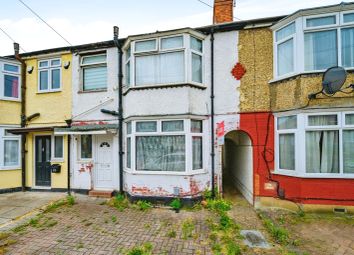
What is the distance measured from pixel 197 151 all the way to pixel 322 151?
13.8 ft

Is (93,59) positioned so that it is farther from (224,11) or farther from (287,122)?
Answer: (287,122)

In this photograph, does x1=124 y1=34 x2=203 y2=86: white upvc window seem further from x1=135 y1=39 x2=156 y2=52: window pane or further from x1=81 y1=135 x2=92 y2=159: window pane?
x1=81 y1=135 x2=92 y2=159: window pane

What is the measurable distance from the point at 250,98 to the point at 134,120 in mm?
4588

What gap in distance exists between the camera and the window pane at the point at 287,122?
748 centimetres

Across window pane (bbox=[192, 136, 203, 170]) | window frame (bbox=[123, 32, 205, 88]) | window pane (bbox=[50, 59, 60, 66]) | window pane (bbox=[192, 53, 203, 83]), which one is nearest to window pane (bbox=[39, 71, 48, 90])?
window pane (bbox=[50, 59, 60, 66])

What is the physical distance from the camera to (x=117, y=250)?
5047mm

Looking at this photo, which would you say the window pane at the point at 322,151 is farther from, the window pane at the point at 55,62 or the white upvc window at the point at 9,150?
the white upvc window at the point at 9,150

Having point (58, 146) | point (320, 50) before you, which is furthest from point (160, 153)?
point (320, 50)

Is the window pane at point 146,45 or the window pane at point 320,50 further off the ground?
the window pane at point 146,45

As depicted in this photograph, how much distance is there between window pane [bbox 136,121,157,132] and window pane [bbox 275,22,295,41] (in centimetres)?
566

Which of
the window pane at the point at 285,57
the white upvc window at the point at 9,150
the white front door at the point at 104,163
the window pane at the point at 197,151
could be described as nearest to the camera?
the window pane at the point at 285,57

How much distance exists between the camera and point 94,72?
10195mm

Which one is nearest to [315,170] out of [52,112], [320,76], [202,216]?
[320,76]

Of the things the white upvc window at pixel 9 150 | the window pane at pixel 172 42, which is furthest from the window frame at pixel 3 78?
the window pane at pixel 172 42
